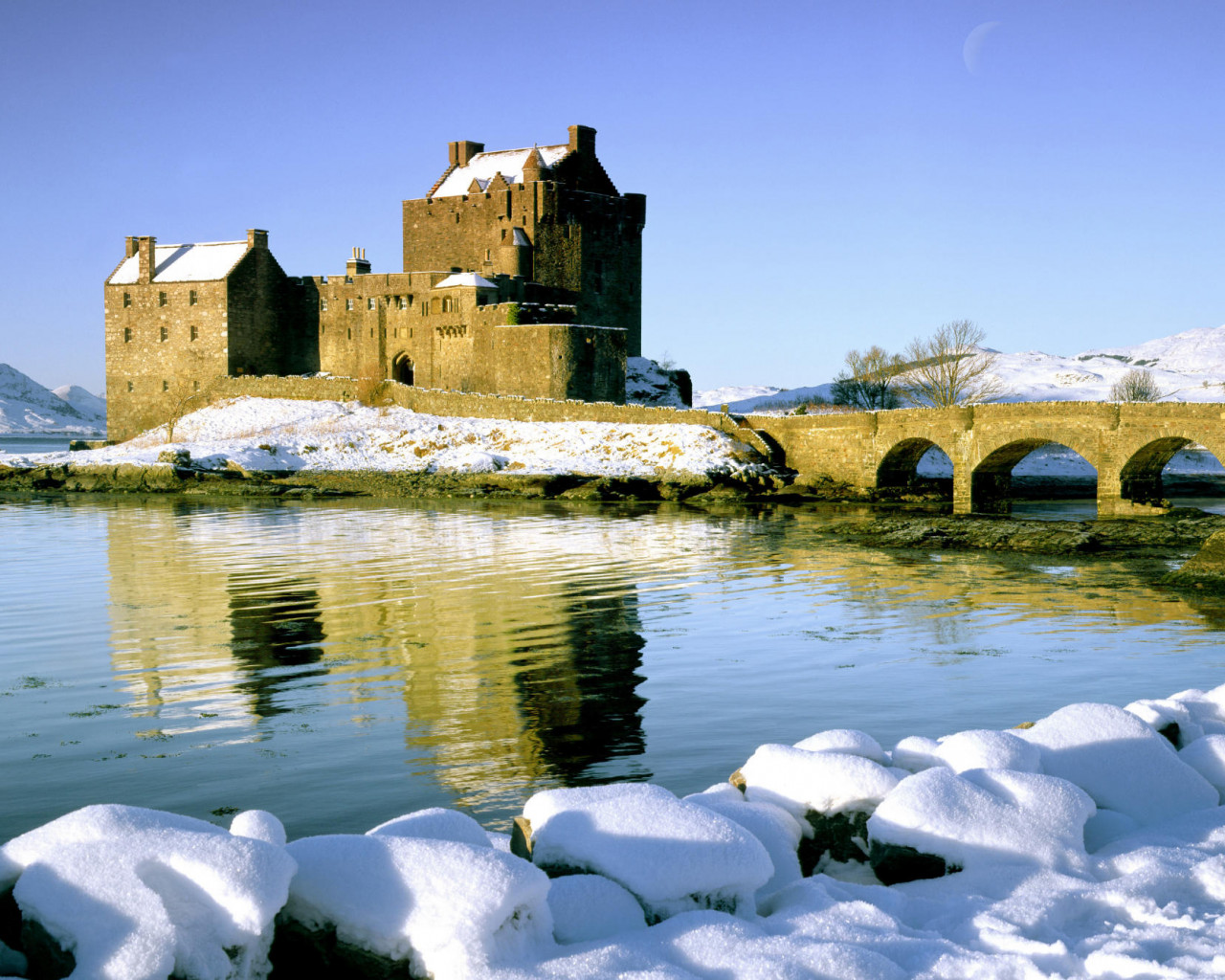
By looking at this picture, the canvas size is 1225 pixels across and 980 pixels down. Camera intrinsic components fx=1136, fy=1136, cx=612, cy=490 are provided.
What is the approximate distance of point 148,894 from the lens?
3766 mm

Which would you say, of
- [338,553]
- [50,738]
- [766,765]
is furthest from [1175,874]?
[338,553]

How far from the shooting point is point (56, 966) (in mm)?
3678

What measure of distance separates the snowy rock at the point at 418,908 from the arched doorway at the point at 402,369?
173 feet

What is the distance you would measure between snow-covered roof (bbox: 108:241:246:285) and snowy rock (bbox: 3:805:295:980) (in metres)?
58.4

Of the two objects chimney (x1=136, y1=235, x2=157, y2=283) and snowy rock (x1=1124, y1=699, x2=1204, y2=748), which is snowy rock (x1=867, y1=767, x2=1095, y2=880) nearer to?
snowy rock (x1=1124, y1=699, x2=1204, y2=748)

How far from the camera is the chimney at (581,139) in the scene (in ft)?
192

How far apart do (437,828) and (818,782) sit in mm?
1907

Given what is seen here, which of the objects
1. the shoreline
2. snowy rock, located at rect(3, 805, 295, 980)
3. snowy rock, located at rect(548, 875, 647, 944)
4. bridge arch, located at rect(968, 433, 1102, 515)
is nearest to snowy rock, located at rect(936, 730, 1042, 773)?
snowy rock, located at rect(548, 875, 647, 944)

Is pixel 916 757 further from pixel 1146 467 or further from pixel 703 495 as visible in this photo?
pixel 703 495

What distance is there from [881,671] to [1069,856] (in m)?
7.26

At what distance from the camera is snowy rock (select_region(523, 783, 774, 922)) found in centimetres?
446

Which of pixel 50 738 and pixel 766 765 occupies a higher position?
pixel 766 765

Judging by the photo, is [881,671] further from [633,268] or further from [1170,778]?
[633,268]

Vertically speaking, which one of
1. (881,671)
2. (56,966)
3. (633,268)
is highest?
(633,268)
